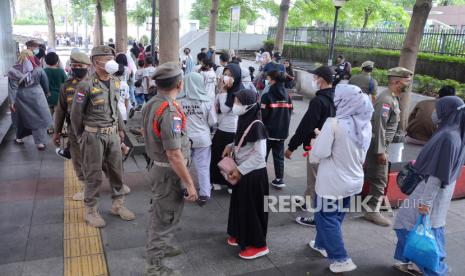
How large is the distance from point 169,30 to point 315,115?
3.66 meters

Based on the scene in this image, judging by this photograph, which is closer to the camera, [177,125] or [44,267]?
[177,125]

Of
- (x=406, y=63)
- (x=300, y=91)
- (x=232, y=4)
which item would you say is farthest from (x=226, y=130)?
(x=232, y=4)

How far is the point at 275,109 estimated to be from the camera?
5445 millimetres

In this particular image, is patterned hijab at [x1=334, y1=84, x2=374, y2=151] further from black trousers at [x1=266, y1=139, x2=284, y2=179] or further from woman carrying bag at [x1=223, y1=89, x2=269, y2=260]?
black trousers at [x1=266, y1=139, x2=284, y2=179]

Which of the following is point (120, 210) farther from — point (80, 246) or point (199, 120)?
point (199, 120)

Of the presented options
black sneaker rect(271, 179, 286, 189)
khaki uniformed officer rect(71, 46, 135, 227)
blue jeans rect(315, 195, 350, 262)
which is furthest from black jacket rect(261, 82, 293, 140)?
khaki uniformed officer rect(71, 46, 135, 227)

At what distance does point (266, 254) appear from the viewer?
3.94 meters

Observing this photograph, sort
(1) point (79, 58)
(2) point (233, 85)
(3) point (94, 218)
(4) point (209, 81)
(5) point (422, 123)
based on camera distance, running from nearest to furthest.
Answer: (3) point (94, 218)
(1) point (79, 58)
(2) point (233, 85)
(4) point (209, 81)
(5) point (422, 123)

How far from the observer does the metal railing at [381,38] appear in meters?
11.9

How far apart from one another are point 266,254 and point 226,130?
1.86 metres

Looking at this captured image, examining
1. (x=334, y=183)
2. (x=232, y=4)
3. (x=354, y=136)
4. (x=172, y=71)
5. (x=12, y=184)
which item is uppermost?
(x=232, y=4)

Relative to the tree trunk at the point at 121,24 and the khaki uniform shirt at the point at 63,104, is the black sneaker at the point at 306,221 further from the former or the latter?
the tree trunk at the point at 121,24

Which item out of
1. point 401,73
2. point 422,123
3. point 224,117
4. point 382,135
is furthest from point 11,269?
point 422,123

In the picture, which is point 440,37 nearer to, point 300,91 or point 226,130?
point 300,91
